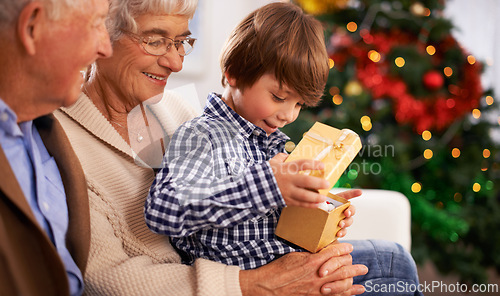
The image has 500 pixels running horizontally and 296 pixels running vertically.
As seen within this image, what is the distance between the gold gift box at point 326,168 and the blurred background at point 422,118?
1365 mm

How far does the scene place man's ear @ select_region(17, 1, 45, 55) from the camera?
2.23 ft

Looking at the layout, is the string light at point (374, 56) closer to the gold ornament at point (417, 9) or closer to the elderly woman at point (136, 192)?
the gold ornament at point (417, 9)

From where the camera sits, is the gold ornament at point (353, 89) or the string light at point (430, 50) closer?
the gold ornament at point (353, 89)

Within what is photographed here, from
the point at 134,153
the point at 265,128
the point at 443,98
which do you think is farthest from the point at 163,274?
the point at 443,98

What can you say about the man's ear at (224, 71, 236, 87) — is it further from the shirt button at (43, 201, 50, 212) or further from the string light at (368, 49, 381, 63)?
the string light at (368, 49, 381, 63)

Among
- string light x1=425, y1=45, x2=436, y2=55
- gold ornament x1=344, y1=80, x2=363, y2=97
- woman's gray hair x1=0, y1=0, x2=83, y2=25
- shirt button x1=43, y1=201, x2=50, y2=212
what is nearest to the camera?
woman's gray hair x1=0, y1=0, x2=83, y2=25

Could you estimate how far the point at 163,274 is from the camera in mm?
1057

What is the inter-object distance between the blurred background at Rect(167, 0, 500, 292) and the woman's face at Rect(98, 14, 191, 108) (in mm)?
1295

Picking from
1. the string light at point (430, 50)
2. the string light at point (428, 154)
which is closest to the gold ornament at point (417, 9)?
the string light at point (430, 50)

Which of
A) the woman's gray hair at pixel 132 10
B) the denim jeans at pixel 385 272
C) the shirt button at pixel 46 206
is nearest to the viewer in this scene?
the shirt button at pixel 46 206

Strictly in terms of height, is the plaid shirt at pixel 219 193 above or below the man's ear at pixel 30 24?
below

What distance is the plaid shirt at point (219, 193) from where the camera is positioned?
3.16 feet

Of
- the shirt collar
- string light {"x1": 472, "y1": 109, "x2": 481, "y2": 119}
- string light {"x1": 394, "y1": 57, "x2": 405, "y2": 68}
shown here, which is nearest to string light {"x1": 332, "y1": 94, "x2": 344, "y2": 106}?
string light {"x1": 394, "y1": 57, "x2": 405, "y2": 68}

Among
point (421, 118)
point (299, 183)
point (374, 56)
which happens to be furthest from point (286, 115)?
point (421, 118)
